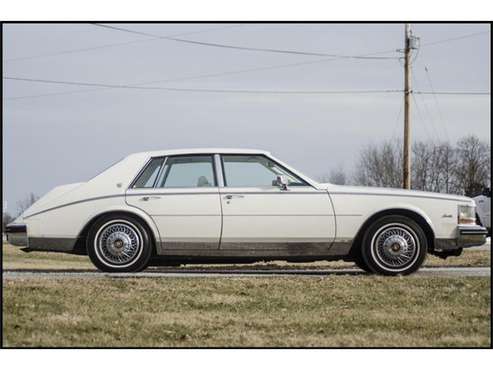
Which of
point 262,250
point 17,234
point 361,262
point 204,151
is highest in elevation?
point 204,151

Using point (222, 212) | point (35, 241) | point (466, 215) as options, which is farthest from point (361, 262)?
point (35, 241)

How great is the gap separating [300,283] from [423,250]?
4.87ft

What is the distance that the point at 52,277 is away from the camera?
32.8 feet

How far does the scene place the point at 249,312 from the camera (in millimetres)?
8328

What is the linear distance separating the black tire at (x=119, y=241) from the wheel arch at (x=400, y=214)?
2.36m

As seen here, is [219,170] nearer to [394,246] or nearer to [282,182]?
[282,182]

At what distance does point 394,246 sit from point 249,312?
218 cm

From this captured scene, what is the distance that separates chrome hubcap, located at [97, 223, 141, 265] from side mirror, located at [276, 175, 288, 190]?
5.57 ft

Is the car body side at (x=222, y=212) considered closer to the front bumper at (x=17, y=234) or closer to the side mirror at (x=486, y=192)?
the front bumper at (x=17, y=234)

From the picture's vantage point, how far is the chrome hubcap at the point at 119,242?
9477 millimetres

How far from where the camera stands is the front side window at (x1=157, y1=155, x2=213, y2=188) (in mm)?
9609

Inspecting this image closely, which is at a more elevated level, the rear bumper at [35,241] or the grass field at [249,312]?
the rear bumper at [35,241]

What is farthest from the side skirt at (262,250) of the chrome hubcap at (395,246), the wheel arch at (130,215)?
the chrome hubcap at (395,246)

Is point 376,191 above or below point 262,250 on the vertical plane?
above
